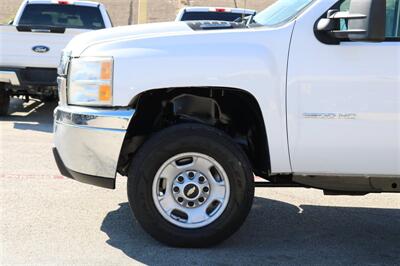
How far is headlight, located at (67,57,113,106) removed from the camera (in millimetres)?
4273

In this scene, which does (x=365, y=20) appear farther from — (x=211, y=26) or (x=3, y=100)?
(x=3, y=100)

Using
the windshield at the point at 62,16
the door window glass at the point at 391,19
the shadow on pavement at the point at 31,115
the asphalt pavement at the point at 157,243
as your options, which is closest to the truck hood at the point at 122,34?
the door window glass at the point at 391,19

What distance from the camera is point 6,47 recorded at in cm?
963

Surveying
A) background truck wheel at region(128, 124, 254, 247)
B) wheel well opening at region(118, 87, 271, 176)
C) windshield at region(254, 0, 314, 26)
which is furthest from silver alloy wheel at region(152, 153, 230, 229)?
windshield at region(254, 0, 314, 26)

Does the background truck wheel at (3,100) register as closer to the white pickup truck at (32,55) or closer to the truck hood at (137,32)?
the white pickup truck at (32,55)

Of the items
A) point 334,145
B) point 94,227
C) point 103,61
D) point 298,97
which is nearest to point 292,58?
point 298,97

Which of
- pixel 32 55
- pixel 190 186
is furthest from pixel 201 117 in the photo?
pixel 32 55

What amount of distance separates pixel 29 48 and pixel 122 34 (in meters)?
5.61

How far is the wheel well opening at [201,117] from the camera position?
449cm

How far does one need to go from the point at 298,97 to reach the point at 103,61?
55.3 inches

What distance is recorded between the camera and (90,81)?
433 cm

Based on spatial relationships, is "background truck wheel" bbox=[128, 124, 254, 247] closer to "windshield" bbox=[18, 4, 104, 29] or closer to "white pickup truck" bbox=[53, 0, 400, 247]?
"white pickup truck" bbox=[53, 0, 400, 247]

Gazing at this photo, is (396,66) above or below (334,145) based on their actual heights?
above

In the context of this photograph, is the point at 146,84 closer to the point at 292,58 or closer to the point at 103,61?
the point at 103,61
